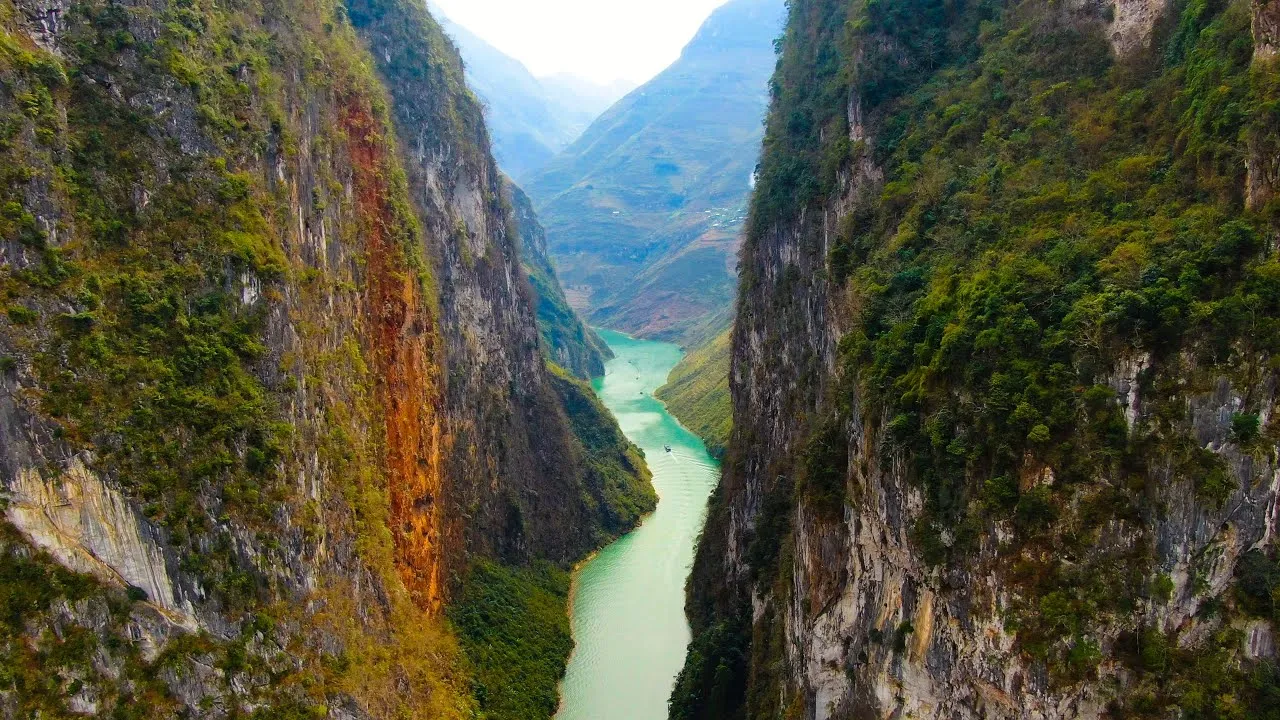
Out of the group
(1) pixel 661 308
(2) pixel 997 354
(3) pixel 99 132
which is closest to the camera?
(2) pixel 997 354

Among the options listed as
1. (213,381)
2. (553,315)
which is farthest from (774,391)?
(553,315)

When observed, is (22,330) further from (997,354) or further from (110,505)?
(997,354)

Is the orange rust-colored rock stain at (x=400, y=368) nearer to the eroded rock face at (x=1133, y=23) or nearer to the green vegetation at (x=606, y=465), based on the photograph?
the green vegetation at (x=606, y=465)

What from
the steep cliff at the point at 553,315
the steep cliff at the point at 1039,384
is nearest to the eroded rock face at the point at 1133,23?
the steep cliff at the point at 1039,384

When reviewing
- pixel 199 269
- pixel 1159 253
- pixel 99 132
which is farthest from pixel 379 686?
pixel 1159 253

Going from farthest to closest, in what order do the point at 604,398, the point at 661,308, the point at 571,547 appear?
1. the point at 661,308
2. the point at 604,398
3. the point at 571,547

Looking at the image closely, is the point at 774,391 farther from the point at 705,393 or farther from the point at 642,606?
the point at 705,393
